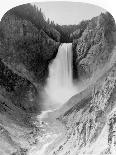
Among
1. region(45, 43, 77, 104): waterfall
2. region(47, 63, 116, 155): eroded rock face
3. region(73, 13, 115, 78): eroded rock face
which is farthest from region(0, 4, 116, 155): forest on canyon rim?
Result: region(47, 63, 116, 155): eroded rock face

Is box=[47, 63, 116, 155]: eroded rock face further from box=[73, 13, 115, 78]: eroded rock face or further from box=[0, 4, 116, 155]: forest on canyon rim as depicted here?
box=[73, 13, 115, 78]: eroded rock face

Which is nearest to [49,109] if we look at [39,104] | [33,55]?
[39,104]

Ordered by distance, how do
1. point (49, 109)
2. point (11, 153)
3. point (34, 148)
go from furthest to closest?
point (49, 109)
point (34, 148)
point (11, 153)

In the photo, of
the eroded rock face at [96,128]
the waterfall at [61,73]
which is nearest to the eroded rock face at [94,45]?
the waterfall at [61,73]

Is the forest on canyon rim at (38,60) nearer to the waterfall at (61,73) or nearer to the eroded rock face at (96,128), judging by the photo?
the waterfall at (61,73)

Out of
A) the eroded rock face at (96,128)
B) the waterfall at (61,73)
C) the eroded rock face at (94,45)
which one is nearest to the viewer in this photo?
the eroded rock face at (96,128)

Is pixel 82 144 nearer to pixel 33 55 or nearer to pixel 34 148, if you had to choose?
pixel 34 148

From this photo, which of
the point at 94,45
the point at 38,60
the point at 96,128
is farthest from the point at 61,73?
the point at 96,128

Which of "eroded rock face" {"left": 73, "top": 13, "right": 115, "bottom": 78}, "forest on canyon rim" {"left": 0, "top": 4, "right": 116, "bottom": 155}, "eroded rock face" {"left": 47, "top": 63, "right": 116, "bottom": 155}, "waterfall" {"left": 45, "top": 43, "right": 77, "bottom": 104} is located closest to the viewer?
"eroded rock face" {"left": 47, "top": 63, "right": 116, "bottom": 155}
